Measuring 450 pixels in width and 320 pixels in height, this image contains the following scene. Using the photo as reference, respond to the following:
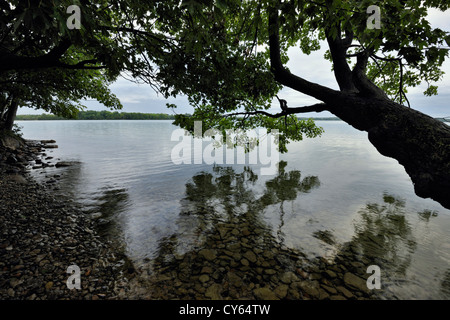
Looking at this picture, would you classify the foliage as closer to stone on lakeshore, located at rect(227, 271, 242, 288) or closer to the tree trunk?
stone on lakeshore, located at rect(227, 271, 242, 288)

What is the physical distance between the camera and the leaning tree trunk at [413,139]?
12.3ft

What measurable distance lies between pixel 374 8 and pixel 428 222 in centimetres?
1269

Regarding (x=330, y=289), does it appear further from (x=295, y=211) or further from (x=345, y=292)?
(x=295, y=211)

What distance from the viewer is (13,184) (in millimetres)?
12188

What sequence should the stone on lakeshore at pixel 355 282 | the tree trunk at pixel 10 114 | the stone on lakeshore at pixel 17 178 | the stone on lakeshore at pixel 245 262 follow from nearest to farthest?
the stone on lakeshore at pixel 355 282
the stone on lakeshore at pixel 245 262
the stone on lakeshore at pixel 17 178
the tree trunk at pixel 10 114

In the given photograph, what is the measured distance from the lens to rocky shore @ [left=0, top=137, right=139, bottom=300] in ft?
14.3

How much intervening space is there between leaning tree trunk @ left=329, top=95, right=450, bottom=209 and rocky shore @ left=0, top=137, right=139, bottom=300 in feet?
23.3

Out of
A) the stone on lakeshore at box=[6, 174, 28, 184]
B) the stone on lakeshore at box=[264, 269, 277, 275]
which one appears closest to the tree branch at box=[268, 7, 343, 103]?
the stone on lakeshore at box=[264, 269, 277, 275]

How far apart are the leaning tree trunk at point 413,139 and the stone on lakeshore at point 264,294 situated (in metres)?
4.06

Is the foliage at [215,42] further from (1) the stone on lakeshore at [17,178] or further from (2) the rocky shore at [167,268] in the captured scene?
(1) the stone on lakeshore at [17,178]

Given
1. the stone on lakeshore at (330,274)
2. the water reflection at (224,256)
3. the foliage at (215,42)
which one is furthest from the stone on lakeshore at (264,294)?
the foliage at (215,42)

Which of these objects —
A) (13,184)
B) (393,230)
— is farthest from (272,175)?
(13,184)

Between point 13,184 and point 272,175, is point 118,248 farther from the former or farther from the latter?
point 272,175

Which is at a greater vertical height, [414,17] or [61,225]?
[414,17]
